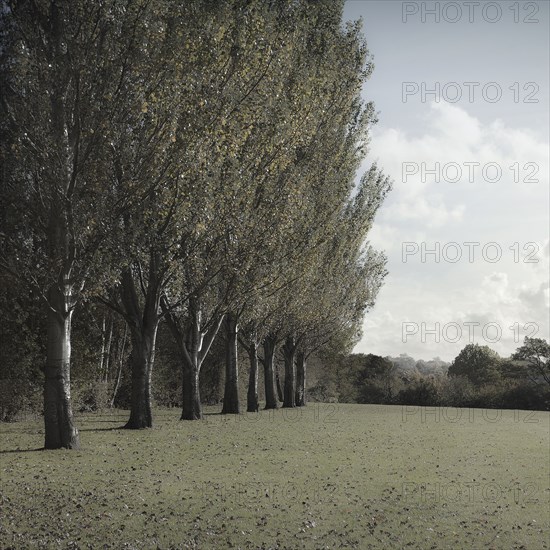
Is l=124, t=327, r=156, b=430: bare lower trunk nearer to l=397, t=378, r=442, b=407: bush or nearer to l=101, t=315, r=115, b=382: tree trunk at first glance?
l=101, t=315, r=115, b=382: tree trunk

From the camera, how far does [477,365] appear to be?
72.6 metres

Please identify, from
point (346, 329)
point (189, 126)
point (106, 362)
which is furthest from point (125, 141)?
point (346, 329)

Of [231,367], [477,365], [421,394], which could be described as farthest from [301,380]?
[477,365]

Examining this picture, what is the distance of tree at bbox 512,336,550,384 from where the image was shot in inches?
2336

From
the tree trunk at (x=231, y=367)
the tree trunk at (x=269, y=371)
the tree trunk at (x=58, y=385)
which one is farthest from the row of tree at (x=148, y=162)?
the tree trunk at (x=269, y=371)

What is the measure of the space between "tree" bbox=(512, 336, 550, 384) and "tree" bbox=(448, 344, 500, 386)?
3486 millimetres

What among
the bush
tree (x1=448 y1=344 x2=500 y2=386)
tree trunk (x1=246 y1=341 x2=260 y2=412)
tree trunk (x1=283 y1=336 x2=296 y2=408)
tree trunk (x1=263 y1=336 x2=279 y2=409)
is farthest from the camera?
tree (x1=448 y1=344 x2=500 y2=386)

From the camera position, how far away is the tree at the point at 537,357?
195 ft

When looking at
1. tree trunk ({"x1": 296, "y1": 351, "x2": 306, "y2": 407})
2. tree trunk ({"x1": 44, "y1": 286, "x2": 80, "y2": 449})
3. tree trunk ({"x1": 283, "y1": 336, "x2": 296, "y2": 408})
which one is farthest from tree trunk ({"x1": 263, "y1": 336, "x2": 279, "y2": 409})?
tree trunk ({"x1": 44, "y1": 286, "x2": 80, "y2": 449})

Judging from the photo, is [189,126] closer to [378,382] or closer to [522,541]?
[522,541]

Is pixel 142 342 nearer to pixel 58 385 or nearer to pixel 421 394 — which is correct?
pixel 58 385

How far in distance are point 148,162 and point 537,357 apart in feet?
175

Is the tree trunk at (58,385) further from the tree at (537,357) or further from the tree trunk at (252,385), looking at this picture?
the tree at (537,357)

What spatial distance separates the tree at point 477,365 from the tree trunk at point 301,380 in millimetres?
22590
